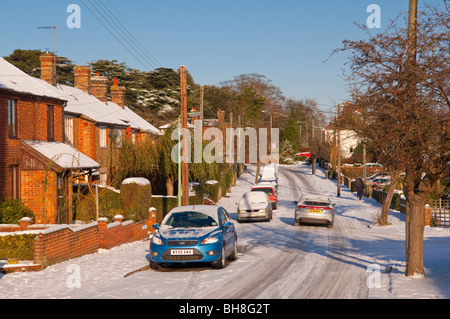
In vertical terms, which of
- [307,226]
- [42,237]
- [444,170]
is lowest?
[307,226]

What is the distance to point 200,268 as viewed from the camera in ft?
45.9

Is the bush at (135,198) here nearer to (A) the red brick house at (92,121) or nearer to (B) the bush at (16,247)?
(A) the red brick house at (92,121)

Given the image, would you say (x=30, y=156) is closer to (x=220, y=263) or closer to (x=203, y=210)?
(x=203, y=210)

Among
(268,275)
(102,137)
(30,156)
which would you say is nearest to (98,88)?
(102,137)

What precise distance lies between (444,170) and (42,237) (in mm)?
9741

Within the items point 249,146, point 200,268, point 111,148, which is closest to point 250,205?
point 111,148

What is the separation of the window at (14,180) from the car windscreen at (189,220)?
38.2 ft

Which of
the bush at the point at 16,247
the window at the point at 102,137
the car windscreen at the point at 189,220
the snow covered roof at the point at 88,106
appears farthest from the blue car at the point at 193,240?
the window at the point at 102,137

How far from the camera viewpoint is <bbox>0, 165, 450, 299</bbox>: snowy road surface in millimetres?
10562

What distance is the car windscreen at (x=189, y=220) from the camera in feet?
47.1

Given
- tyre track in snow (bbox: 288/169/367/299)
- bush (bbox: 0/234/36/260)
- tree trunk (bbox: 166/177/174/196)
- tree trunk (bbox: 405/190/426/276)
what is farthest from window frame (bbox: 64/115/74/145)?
tree trunk (bbox: 405/190/426/276)
